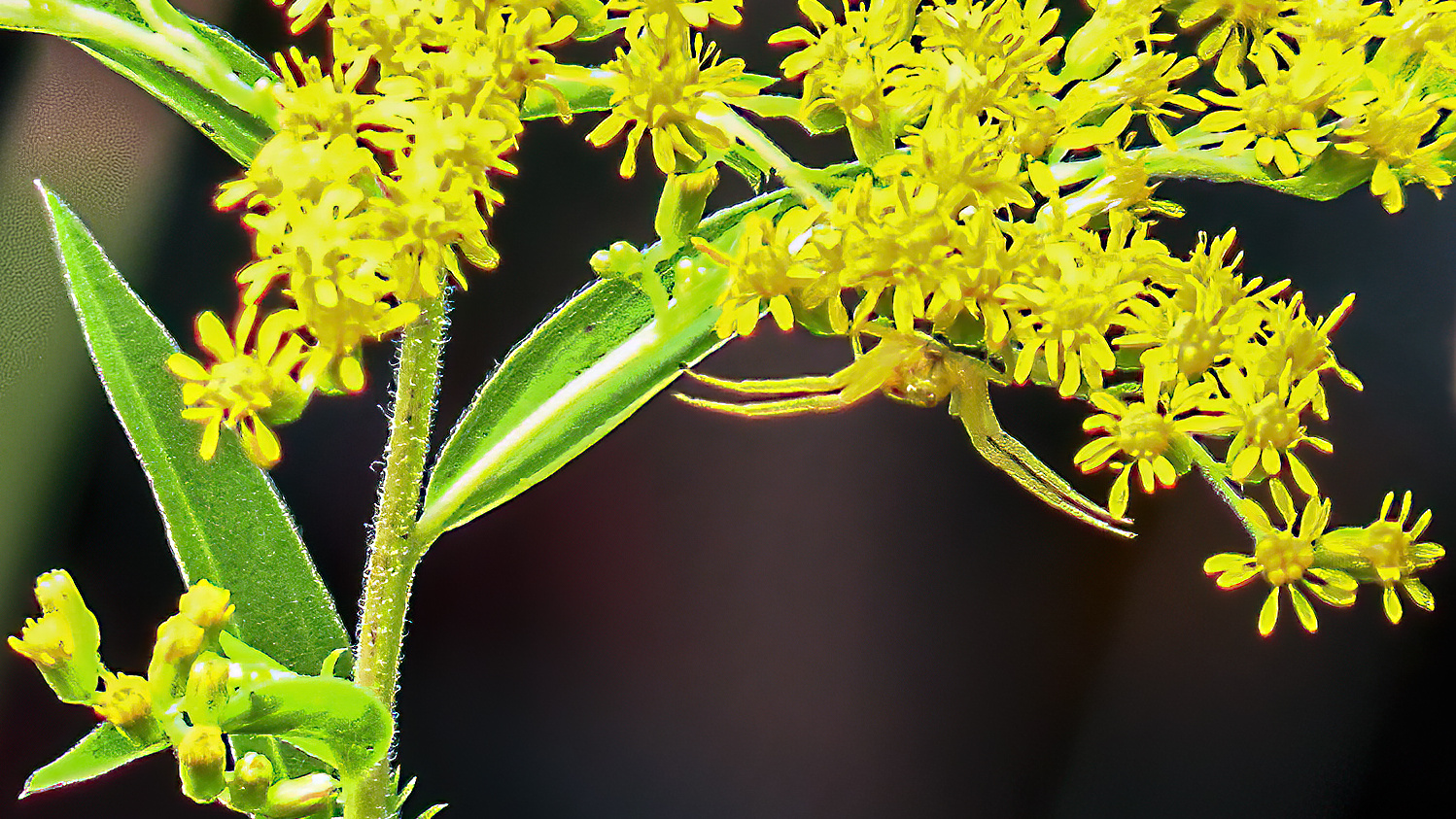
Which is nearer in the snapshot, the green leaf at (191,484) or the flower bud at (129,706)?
the flower bud at (129,706)

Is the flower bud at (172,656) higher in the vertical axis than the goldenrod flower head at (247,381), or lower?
lower

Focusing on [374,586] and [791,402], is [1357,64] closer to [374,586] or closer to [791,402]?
[791,402]

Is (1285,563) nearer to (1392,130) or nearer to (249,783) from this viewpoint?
(1392,130)

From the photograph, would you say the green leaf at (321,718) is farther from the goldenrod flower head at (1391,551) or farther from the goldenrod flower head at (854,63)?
the goldenrod flower head at (1391,551)

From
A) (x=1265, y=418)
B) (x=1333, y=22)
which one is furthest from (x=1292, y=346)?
(x=1333, y=22)

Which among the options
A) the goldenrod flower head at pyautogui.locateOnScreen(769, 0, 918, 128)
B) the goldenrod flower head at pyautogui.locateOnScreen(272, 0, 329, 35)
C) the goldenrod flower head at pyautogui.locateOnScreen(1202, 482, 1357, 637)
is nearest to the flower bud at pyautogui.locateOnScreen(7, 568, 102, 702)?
the goldenrod flower head at pyautogui.locateOnScreen(272, 0, 329, 35)

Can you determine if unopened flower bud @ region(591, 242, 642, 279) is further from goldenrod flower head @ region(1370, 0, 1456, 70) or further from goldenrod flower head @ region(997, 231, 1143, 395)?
goldenrod flower head @ region(1370, 0, 1456, 70)

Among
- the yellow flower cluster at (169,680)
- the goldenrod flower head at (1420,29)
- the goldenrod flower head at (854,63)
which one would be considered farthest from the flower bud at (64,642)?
the goldenrod flower head at (1420,29)
